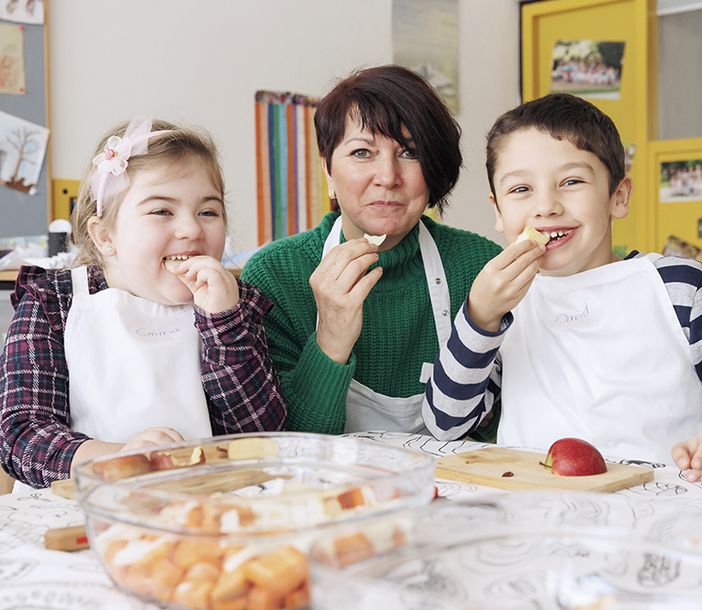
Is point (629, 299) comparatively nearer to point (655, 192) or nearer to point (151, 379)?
point (151, 379)

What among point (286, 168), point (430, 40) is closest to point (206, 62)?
point (286, 168)

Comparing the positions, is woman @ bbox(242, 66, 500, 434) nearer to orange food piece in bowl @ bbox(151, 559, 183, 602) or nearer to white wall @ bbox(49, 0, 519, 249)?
orange food piece in bowl @ bbox(151, 559, 183, 602)

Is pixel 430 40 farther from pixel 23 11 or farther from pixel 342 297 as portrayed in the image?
pixel 342 297

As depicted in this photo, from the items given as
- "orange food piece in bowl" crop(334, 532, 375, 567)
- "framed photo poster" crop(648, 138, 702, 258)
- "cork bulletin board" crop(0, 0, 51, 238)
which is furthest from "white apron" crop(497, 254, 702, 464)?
"framed photo poster" crop(648, 138, 702, 258)

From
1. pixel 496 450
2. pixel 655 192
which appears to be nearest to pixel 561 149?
pixel 496 450

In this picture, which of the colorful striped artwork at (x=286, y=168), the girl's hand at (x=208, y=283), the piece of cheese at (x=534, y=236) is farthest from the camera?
the colorful striped artwork at (x=286, y=168)

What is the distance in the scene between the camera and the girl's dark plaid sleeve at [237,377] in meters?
1.40

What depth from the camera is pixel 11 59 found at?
3.18 meters

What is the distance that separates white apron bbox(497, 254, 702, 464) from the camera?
4.65 ft

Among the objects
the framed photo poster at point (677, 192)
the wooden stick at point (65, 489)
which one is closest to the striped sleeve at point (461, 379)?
the wooden stick at point (65, 489)

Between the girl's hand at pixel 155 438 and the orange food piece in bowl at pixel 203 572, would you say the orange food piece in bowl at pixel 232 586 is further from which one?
the girl's hand at pixel 155 438

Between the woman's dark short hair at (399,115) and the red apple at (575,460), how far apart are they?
690 millimetres

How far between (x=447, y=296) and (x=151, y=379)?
59cm

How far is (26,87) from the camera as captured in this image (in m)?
3.22
